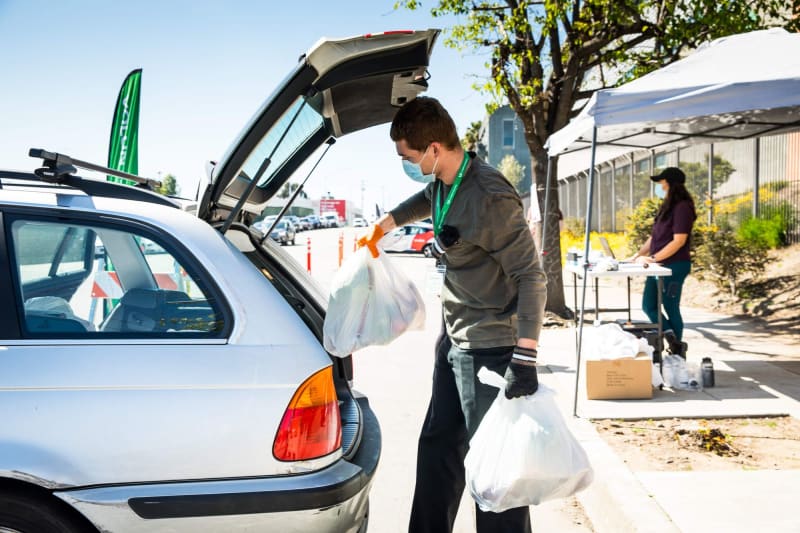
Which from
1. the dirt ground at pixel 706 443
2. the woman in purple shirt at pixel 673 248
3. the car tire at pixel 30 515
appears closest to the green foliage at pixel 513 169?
the woman in purple shirt at pixel 673 248

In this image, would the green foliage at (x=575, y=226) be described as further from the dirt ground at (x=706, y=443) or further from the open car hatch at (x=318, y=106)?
the open car hatch at (x=318, y=106)

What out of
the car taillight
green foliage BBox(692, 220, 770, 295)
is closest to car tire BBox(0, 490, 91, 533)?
the car taillight

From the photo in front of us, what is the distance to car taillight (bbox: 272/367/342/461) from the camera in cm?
224

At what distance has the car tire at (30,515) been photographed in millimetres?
2064

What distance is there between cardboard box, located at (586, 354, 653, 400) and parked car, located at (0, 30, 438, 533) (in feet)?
11.0

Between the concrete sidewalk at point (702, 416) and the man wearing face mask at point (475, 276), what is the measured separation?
4.23 feet

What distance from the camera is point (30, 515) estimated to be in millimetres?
2072

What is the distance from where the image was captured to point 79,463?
2.08m

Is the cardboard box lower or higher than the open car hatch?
lower

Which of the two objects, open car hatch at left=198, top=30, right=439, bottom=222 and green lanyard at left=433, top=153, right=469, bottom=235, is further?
green lanyard at left=433, top=153, right=469, bottom=235

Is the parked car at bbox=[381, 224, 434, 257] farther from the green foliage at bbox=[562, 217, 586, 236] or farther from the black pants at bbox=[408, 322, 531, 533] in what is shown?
the black pants at bbox=[408, 322, 531, 533]

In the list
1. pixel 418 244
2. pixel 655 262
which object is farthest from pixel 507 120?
pixel 655 262

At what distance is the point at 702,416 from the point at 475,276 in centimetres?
336

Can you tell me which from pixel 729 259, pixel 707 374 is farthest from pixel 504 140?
pixel 707 374
